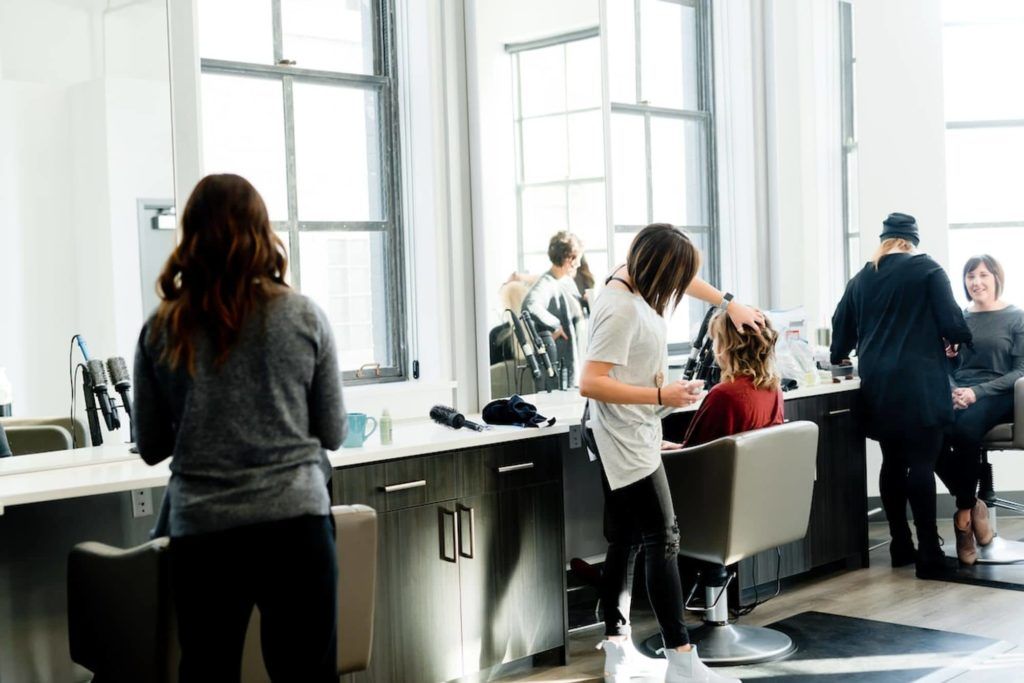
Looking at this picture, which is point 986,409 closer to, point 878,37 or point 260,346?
point 878,37

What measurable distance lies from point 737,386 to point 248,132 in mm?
1918

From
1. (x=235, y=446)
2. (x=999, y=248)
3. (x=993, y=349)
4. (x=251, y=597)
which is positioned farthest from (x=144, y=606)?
(x=999, y=248)

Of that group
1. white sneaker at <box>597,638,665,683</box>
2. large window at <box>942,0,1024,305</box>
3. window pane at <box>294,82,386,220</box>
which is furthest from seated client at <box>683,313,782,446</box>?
large window at <box>942,0,1024,305</box>

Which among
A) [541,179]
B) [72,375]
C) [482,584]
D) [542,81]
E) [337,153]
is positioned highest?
[542,81]

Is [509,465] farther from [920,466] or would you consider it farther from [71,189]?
[920,466]

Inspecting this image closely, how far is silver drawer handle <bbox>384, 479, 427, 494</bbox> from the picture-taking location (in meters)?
3.29

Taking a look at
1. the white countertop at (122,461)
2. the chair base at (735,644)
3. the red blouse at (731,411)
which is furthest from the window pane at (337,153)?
the chair base at (735,644)

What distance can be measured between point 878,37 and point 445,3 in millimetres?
2751

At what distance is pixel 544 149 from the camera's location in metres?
4.54

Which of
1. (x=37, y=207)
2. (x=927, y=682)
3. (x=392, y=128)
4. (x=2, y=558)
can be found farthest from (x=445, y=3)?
(x=927, y=682)

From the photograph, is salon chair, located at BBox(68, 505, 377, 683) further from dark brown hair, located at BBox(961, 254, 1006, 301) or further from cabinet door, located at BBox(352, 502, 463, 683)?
dark brown hair, located at BBox(961, 254, 1006, 301)

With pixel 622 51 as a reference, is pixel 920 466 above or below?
below

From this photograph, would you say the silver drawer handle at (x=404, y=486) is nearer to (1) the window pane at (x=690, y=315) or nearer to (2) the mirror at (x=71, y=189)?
(2) the mirror at (x=71, y=189)

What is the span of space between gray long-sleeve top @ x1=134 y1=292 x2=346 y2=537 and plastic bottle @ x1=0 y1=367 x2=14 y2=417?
1041 millimetres
